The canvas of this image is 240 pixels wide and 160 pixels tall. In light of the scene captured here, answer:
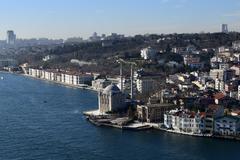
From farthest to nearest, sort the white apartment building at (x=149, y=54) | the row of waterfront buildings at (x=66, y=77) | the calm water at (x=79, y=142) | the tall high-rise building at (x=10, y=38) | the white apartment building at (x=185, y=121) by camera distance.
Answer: the tall high-rise building at (x=10, y=38), the white apartment building at (x=149, y=54), the row of waterfront buildings at (x=66, y=77), the white apartment building at (x=185, y=121), the calm water at (x=79, y=142)

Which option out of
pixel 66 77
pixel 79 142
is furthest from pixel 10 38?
pixel 79 142

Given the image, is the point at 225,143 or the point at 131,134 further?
the point at 131,134

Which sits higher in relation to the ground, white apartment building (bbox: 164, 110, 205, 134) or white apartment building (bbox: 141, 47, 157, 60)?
white apartment building (bbox: 141, 47, 157, 60)

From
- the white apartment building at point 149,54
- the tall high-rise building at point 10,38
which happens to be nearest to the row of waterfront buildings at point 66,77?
the white apartment building at point 149,54

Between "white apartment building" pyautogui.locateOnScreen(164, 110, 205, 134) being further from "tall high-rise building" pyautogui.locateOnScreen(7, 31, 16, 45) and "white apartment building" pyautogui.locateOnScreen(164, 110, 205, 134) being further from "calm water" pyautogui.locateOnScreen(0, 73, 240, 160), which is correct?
"tall high-rise building" pyautogui.locateOnScreen(7, 31, 16, 45)

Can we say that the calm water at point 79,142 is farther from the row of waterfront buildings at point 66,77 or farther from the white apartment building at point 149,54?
the white apartment building at point 149,54

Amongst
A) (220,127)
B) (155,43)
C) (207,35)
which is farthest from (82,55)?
(220,127)

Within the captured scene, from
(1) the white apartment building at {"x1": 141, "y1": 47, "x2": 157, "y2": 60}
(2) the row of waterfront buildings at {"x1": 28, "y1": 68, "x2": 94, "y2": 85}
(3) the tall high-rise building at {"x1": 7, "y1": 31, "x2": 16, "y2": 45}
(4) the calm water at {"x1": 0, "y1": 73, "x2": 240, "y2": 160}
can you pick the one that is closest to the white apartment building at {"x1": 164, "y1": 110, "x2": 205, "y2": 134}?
(4) the calm water at {"x1": 0, "y1": 73, "x2": 240, "y2": 160}

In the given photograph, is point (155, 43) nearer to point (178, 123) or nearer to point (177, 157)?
point (178, 123)
